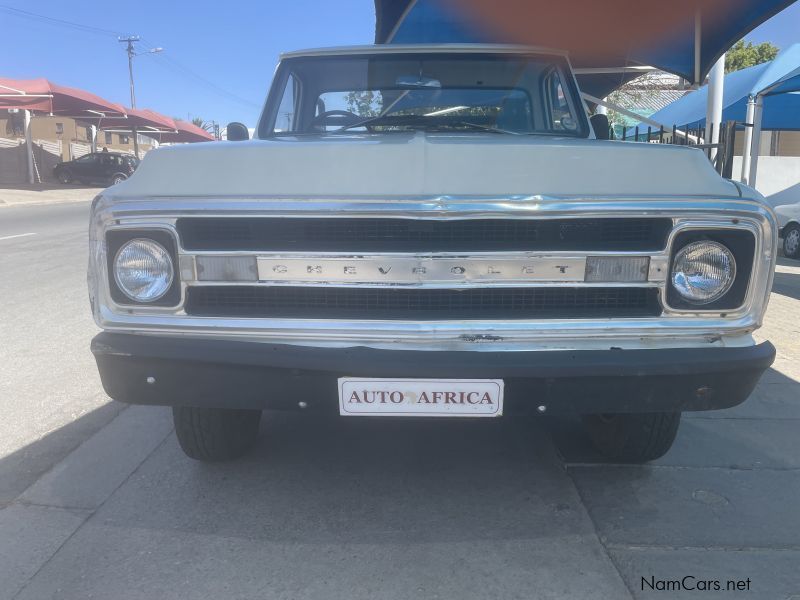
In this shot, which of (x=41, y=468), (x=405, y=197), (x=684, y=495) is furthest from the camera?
(x=41, y=468)

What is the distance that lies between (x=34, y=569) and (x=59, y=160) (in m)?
37.6

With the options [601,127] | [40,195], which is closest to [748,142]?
[601,127]

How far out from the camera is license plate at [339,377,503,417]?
7.45 feet

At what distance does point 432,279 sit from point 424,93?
1.80m

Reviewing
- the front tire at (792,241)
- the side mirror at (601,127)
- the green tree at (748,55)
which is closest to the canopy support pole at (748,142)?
the front tire at (792,241)

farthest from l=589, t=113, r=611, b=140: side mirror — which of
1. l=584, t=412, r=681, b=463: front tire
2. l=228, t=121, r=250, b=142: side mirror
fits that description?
l=228, t=121, r=250, b=142: side mirror

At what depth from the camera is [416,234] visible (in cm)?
235

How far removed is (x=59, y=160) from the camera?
3531cm

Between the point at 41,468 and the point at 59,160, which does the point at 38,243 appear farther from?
the point at 59,160

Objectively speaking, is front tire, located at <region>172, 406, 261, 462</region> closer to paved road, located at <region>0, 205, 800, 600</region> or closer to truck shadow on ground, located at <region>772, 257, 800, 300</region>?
paved road, located at <region>0, 205, 800, 600</region>

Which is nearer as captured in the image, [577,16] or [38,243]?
[577,16]

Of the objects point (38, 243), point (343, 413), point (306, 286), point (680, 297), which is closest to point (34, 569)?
point (343, 413)

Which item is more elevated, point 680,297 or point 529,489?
point 680,297

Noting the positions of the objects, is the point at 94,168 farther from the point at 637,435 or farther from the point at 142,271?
the point at 637,435
